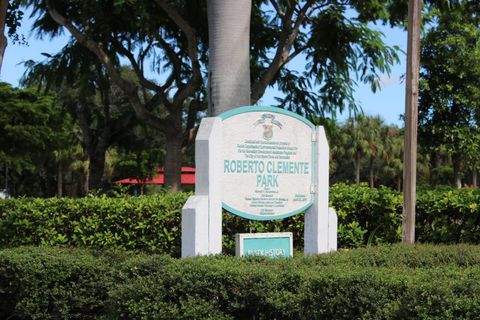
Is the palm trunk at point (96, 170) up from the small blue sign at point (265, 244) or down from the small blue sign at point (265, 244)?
up

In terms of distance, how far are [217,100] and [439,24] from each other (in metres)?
14.9

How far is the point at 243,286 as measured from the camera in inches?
233

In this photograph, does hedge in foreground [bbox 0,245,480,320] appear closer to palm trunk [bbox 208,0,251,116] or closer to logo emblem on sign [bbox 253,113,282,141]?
logo emblem on sign [bbox 253,113,282,141]

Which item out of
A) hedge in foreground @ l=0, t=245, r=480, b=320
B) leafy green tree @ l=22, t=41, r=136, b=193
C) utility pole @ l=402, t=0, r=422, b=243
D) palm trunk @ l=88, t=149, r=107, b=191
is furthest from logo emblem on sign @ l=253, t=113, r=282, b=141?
palm trunk @ l=88, t=149, r=107, b=191

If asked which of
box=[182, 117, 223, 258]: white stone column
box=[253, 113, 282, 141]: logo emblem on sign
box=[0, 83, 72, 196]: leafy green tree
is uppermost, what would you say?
box=[0, 83, 72, 196]: leafy green tree

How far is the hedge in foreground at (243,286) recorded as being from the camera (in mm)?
4996

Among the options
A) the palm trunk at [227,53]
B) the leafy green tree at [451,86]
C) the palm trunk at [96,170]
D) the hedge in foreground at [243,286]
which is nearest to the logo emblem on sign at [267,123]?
the hedge in foreground at [243,286]

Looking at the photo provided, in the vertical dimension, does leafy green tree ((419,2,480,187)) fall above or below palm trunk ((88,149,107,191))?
above

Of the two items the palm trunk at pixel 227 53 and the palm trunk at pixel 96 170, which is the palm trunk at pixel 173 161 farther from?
the palm trunk at pixel 227 53

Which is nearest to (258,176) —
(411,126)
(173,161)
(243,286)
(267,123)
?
(267,123)

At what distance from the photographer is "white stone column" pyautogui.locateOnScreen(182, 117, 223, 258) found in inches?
307

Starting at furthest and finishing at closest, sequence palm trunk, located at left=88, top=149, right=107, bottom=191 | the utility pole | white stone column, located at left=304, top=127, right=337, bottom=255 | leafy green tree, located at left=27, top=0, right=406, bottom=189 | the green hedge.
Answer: palm trunk, located at left=88, top=149, right=107, bottom=191 < leafy green tree, located at left=27, top=0, right=406, bottom=189 < the green hedge < the utility pole < white stone column, located at left=304, top=127, right=337, bottom=255

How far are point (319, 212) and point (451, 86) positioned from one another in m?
14.5

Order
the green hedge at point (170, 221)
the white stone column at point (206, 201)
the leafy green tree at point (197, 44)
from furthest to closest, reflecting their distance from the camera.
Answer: the leafy green tree at point (197, 44)
the green hedge at point (170, 221)
the white stone column at point (206, 201)
